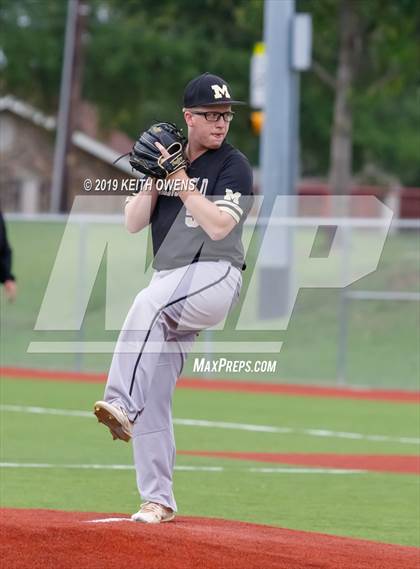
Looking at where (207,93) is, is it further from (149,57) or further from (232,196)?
(149,57)

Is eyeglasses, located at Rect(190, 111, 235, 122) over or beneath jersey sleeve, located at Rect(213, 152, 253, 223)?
over

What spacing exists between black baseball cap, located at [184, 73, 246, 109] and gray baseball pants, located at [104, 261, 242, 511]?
2.69 ft

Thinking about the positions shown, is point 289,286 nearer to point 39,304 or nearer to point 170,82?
point 39,304

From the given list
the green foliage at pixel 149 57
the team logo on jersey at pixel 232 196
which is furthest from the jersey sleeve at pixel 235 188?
the green foliage at pixel 149 57

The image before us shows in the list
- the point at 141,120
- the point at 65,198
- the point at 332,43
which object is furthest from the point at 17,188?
the point at 332,43

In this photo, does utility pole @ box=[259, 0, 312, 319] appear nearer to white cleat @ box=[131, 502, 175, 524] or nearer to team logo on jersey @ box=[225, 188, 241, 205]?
white cleat @ box=[131, 502, 175, 524]

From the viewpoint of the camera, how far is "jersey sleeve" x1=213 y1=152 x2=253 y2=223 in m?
7.19

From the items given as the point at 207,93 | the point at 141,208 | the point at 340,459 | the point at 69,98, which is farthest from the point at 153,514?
the point at 69,98

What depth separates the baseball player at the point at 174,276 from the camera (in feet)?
23.7

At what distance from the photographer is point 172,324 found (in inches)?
292

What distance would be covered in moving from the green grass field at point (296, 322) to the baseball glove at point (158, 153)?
10.3 m

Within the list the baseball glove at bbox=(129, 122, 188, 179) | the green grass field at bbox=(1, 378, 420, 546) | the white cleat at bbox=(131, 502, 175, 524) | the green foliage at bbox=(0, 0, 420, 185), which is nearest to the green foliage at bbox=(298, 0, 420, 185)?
the green foliage at bbox=(0, 0, 420, 185)

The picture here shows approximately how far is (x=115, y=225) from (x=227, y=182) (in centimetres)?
1196

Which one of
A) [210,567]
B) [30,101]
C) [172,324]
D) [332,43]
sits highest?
[30,101]
